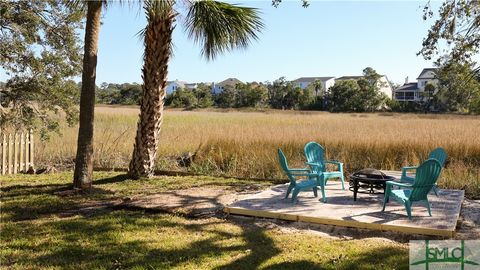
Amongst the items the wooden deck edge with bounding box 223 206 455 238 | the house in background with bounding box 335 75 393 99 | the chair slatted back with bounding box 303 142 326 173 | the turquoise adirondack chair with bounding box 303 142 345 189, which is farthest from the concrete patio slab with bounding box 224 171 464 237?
the house in background with bounding box 335 75 393 99

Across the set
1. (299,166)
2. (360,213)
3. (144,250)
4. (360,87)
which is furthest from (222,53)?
(360,87)

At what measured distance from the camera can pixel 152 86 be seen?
9367mm

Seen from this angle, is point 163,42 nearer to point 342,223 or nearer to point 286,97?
point 342,223

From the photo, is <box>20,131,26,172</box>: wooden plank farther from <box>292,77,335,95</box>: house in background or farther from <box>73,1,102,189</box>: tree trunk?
Result: <box>292,77,335,95</box>: house in background

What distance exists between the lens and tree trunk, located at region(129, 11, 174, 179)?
30.5 ft

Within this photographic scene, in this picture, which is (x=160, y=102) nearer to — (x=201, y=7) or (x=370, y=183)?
(x=201, y=7)

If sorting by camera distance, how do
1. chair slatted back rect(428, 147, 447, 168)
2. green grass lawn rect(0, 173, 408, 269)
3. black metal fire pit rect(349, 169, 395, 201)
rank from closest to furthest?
green grass lawn rect(0, 173, 408, 269) < black metal fire pit rect(349, 169, 395, 201) < chair slatted back rect(428, 147, 447, 168)

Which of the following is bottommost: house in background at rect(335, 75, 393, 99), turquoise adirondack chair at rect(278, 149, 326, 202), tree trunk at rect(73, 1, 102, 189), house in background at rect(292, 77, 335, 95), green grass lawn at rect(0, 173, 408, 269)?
green grass lawn at rect(0, 173, 408, 269)

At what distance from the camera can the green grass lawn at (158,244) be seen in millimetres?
4352

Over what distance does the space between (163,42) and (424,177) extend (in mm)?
6074

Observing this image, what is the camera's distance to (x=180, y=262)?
438cm

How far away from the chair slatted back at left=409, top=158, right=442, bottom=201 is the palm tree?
4364mm

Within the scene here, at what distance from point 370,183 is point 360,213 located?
0.82 meters

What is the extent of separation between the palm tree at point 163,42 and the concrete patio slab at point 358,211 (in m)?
3.13
